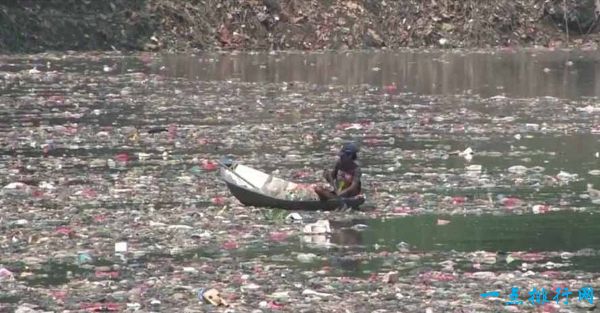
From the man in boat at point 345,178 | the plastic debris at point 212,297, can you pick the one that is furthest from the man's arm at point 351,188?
the plastic debris at point 212,297

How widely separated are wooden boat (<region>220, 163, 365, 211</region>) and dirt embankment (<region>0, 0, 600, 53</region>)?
22.1 m

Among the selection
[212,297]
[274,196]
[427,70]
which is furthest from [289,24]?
[212,297]

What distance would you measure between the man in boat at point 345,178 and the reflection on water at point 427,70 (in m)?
13.0

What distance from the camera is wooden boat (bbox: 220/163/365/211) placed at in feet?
37.2

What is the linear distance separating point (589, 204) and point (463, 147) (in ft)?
14.7

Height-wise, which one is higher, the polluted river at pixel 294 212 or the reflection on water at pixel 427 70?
the reflection on water at pixel 427 70

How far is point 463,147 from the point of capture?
16.2 metres

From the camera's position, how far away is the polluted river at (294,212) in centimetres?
841

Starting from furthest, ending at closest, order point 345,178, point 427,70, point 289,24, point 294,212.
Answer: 1. point 289,24
2. point 427,70
3. point 345,178
4. point 294,212

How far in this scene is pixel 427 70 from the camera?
30.4m

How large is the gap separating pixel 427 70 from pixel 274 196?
19.4 m

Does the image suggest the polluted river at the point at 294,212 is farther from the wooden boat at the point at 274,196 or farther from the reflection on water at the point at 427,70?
the reflection on water at the point at 427,70

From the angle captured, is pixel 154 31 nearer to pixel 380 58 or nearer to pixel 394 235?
pixel 380 58

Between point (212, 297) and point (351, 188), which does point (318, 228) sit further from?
point (212, 297)
